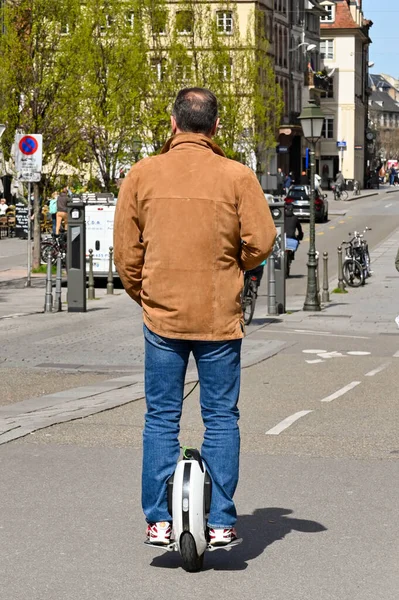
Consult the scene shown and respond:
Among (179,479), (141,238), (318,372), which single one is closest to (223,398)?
(179,479)

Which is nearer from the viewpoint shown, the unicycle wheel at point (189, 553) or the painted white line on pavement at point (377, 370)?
the unicycle wheel at point (189, 553)

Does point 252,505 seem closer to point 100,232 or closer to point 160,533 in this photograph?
point 160,533

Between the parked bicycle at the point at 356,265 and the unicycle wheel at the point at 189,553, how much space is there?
80.7 feet

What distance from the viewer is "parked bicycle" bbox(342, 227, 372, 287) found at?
2967 centimetres

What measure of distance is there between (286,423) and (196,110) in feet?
15.1

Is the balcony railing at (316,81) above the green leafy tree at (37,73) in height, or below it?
above

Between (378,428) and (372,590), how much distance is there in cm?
440

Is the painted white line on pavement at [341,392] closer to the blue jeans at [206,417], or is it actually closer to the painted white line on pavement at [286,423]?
the painted white line on pavement at [286,423]

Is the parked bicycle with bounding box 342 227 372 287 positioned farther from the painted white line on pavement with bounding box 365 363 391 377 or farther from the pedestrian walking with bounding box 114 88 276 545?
the pedestrian walking with bounding box 114 88 276 545

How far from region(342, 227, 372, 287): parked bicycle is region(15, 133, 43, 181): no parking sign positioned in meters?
7.50

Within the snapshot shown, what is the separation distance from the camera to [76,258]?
2186 centimetres

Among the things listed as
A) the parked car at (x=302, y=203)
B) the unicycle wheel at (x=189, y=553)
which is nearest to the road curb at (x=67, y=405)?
the unicycle wheel at (x=189, y=553)

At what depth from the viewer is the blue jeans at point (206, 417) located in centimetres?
512

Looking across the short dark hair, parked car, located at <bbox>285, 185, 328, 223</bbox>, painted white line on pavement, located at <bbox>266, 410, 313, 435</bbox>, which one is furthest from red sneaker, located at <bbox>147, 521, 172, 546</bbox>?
parked car, located at <bbox>285, 185, 328, 223</bbox>
